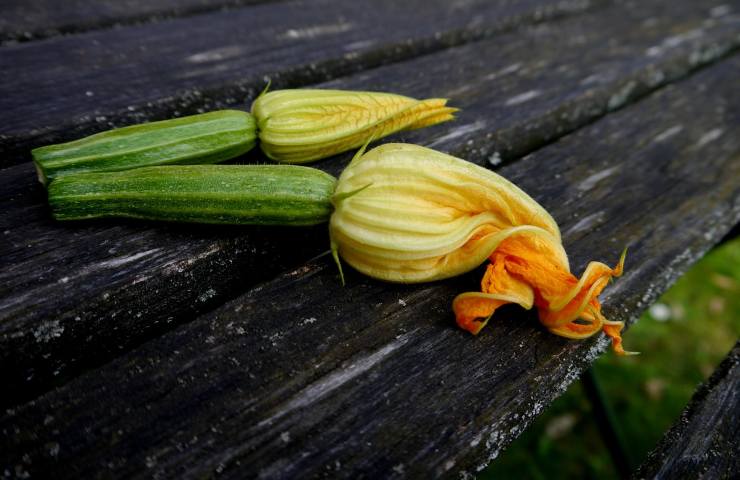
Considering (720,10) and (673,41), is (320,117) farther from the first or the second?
(720,10)

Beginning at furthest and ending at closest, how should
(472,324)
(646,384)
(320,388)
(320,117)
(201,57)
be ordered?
1. (646,384)
2. (201,57)
3. (320,117)
4. (472,324)
5. (320,388)

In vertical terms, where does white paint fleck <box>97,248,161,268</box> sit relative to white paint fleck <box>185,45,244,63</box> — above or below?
below

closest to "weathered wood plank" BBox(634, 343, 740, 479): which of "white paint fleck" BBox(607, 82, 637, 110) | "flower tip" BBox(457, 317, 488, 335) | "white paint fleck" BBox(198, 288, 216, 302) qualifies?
"flower tip" BBox(457, 317, 488, 335)

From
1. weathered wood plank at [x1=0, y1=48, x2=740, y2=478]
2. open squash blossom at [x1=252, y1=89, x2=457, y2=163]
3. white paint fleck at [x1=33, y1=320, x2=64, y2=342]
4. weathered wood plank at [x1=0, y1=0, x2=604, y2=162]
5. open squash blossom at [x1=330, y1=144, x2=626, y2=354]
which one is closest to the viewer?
weathered wood plank at [x1=0, y1=48, x2=740, y2=478]

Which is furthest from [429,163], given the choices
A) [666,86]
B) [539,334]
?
[666,86]

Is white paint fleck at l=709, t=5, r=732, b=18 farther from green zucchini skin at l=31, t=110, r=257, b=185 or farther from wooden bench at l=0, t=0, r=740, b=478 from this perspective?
green zucchini skin at l=31, t=110, r=257, b=185

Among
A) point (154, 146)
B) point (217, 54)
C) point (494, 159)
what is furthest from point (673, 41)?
point (154, 146)
